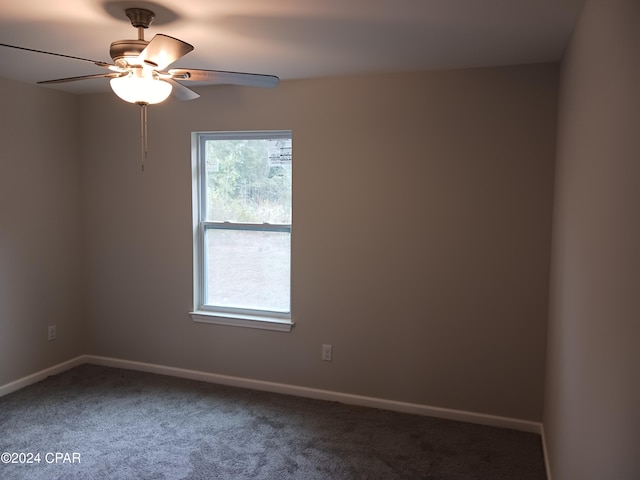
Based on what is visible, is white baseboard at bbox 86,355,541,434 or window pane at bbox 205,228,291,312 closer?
white baseboard at bbox 86,355,541,434

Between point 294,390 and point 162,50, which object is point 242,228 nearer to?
point 294,390

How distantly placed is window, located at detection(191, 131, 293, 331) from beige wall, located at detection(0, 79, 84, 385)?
3.65 ft

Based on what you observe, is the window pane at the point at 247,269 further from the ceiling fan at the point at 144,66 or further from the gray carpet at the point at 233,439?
the ceiling fan at the point at 144,66

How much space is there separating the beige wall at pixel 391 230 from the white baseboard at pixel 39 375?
85cm

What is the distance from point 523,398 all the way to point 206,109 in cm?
294

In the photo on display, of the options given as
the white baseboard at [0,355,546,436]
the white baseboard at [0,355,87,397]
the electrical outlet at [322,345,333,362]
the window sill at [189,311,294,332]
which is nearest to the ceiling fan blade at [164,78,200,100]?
the window sill at [189,311,294,332]

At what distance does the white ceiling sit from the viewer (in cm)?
208

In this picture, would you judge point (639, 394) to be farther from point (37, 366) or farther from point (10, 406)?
point (37, 366)

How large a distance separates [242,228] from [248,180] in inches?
14.4

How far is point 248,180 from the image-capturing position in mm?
3773

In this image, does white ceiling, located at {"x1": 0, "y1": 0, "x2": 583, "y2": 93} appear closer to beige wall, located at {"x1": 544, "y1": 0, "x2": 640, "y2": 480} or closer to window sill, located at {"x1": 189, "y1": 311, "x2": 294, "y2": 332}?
beige wall, located at {"x1": 544, "y1": 0, "x2": 640, "y2": 480}

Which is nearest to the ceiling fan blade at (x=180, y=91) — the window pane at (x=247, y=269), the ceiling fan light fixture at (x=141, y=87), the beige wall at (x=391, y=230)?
the ceiling fan light fixture at (x=141, y=87)

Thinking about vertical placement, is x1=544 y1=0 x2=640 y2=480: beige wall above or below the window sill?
above

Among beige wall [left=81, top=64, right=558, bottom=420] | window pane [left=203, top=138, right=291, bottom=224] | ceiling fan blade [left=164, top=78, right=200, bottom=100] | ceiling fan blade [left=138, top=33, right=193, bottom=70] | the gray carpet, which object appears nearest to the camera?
ceiling fan blade [left=138, top=33, right=193, bottom=70]
